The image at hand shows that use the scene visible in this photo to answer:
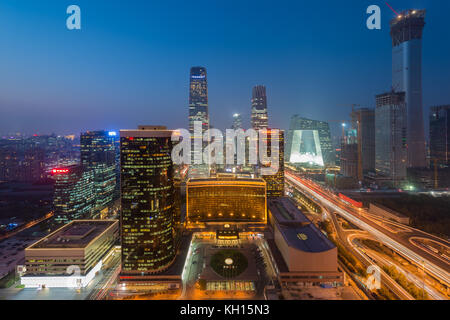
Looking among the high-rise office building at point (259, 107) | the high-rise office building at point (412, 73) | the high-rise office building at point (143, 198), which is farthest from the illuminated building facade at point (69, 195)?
the high-rise office building at point (412, 73)

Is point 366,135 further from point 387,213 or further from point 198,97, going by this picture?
point 198,97

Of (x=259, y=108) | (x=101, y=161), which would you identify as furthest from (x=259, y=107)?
(x=101, y=161)

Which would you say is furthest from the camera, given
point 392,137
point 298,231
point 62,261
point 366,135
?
point 366,135

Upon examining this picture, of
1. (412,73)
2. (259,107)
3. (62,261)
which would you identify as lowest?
(62,261)

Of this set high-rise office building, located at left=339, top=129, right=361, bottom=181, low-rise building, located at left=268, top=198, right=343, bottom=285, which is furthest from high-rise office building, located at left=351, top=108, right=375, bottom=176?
low-rise building, located at left=268, top=198, right=343, bottom=285

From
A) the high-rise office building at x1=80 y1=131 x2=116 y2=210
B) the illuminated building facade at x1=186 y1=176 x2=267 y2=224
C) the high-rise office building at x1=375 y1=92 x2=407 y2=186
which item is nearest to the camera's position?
the illuminated building facade at x1=186 y1=176 x2=267 y2=224

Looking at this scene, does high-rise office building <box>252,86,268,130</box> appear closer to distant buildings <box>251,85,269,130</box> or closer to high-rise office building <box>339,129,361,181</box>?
distant buildings <box>251,85,269,130</box>

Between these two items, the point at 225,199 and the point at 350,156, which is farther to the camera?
the point at 350,156
